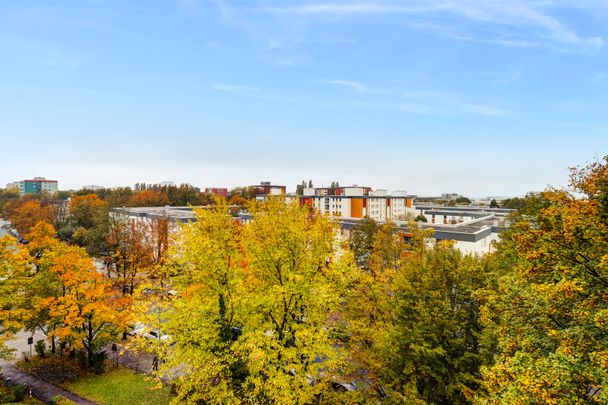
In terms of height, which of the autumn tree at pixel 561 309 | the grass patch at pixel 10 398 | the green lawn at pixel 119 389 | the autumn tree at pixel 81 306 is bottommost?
the green lawn at pixel 119 389

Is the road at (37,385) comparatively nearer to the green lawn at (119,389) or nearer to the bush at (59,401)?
the green lawn at (119,389)

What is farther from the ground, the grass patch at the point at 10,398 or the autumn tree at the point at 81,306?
the autumn tree at the point at 81,306

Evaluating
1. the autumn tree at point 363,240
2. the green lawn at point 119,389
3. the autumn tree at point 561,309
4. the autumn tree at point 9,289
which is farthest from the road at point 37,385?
the autumn tree at point 363,240

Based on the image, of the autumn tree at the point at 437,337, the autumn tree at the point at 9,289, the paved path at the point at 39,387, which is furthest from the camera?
the paved path at the point at 39,387

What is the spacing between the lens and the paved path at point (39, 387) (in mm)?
21234

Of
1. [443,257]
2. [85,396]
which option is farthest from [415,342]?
[85,396]

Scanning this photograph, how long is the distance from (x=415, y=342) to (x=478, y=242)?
40.3m

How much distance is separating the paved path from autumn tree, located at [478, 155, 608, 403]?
80.3 ft

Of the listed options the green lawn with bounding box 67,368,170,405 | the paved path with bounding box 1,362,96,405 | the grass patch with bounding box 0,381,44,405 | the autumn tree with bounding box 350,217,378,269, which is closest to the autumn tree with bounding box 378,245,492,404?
the green lawn with bounding box 67,368,170,405

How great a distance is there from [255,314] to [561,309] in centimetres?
1172

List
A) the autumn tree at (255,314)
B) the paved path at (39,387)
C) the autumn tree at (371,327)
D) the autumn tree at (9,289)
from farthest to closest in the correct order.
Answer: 1. the paved path at (39,387)
2. the autumn tree at (9,289)
3. the autumn tree at (371,327)
4. the autumn tree at (255,314)

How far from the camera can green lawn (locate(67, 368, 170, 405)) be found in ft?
68.6

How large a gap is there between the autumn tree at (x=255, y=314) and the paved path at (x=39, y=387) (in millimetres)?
10982

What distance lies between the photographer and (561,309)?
32.4 feet
